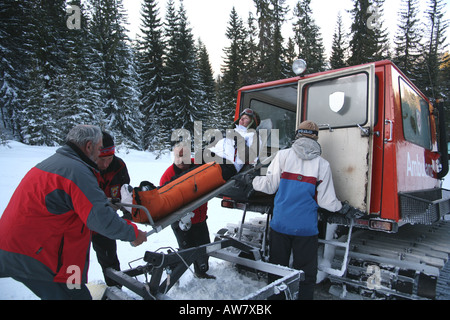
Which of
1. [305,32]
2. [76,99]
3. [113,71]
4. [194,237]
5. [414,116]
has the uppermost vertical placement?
[305,32]

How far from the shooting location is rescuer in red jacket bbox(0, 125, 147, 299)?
180 cm

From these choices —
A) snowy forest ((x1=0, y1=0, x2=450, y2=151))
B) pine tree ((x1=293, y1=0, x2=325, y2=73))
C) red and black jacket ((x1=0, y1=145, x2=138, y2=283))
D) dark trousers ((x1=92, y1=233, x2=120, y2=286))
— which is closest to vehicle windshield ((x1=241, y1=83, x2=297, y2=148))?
dark trousers ((x1=92, y1=233, x2=120, y2=286))

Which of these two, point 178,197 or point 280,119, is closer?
point 178,197

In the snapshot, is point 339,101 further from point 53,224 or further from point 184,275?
point 53,224

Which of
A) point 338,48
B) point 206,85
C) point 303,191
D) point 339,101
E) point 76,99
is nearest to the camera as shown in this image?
point 303,191

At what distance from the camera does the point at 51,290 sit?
1.90 m

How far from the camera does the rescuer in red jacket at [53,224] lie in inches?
71.1

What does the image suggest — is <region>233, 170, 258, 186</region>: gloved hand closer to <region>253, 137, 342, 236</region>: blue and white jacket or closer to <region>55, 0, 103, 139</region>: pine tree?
<region>253, 137, 342, 236</region>: blue and white jacket

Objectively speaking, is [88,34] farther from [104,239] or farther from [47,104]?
[104,239]

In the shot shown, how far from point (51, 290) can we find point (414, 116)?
4.58 meters

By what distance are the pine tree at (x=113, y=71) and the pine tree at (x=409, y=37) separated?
1119 inches

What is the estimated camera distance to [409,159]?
337 centimetres

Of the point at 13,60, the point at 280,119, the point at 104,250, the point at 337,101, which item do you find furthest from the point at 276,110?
the point at 13,60

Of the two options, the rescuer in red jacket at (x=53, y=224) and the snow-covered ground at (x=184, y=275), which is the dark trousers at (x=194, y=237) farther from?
the rescuer in red jacket at (x=53, y=224)
